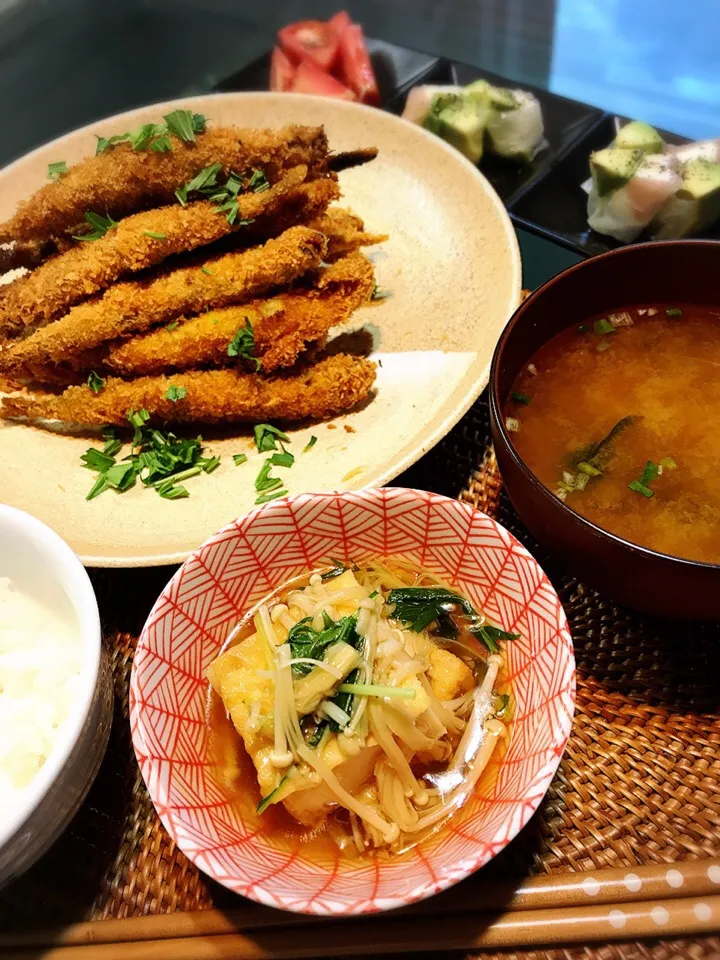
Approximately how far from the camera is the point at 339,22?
3.20 metres

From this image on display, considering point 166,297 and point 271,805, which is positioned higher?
point 166,297

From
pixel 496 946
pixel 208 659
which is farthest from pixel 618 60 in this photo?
pixel 496 946

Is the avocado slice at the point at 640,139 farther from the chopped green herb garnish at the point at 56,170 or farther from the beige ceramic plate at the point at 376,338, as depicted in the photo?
the chopped green herb garnish at the point at 56,170

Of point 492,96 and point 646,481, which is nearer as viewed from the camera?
point 646,481

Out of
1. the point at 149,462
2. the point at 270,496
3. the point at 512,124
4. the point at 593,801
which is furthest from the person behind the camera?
the point at 512,124

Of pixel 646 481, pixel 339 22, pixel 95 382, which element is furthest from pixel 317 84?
pixel 646 481

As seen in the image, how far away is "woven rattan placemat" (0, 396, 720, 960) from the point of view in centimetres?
111

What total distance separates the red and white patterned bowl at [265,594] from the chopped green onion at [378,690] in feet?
0.59

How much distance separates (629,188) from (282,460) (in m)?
1.33

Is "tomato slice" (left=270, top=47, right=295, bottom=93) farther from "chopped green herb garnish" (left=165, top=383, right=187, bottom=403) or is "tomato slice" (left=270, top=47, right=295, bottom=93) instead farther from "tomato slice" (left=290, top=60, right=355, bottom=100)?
"chopped green herb garnish" (left=165, top=383, right=187, bottom=403)

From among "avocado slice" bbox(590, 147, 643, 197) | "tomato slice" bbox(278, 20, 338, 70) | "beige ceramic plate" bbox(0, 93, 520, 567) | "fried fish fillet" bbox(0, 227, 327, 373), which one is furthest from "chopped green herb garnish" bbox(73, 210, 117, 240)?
"tomato slice" bbox(278, 20, 338, 70)

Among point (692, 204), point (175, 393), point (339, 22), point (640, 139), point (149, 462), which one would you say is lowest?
point (149, 462)

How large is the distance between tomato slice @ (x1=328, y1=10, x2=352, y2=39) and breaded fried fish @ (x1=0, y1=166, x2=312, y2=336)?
1724 millimetres

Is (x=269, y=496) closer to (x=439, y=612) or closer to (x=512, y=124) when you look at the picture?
(x=439, y=612)
